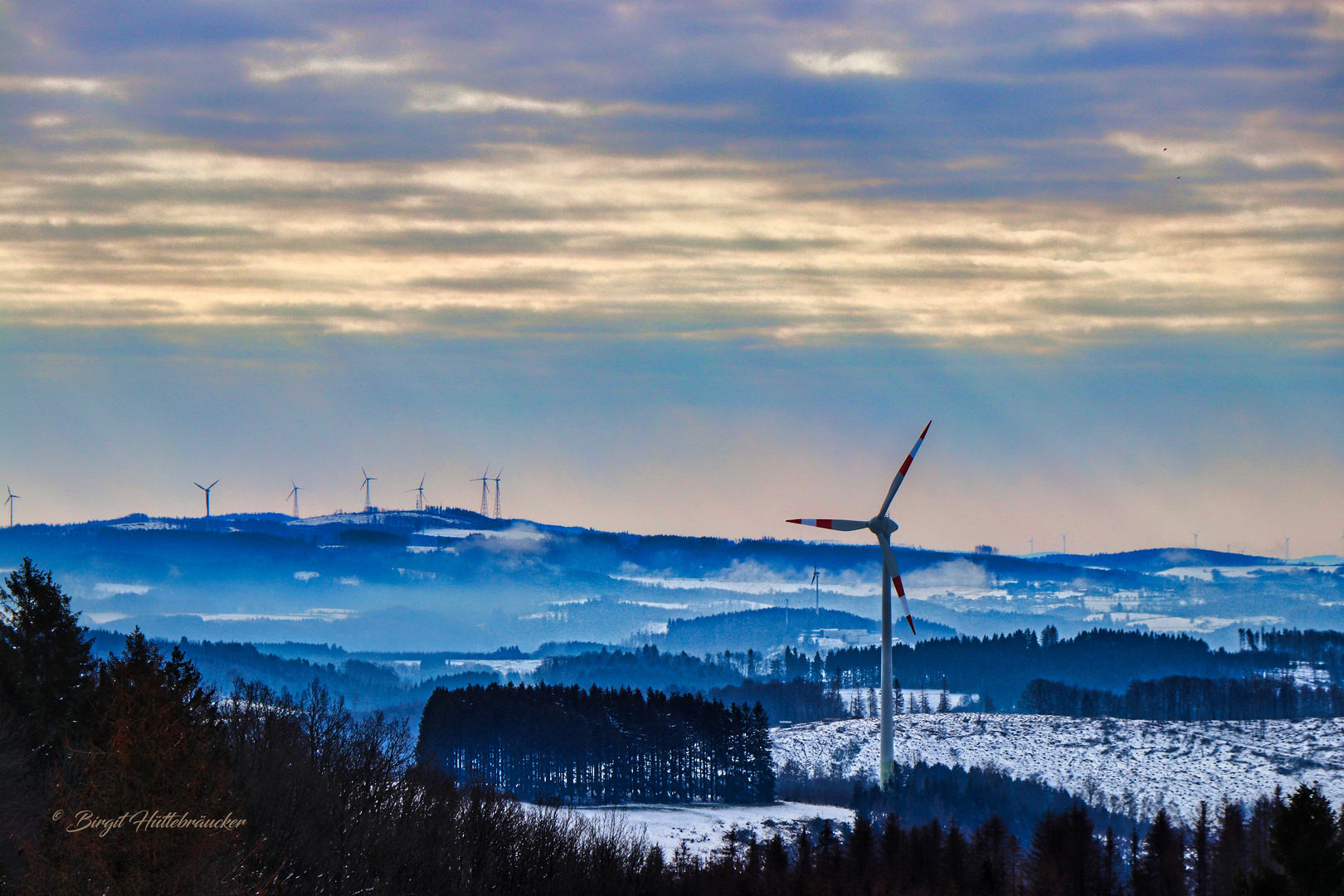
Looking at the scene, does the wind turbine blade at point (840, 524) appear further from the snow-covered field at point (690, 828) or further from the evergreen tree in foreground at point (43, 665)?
the evergreen tree in foreground at point (43, 665)

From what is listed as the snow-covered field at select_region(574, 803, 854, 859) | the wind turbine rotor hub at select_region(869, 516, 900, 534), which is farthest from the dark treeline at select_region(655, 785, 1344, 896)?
the wind turbine rotor hub at select_region(869, 516, 900, 534)

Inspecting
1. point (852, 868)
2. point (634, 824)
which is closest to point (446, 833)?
point (852, 868)

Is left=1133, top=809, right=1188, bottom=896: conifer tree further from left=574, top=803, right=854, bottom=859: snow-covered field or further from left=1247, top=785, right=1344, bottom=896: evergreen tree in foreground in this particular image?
left=1247, top=785, right=1344, bottom=896: evergreen tree in foreground

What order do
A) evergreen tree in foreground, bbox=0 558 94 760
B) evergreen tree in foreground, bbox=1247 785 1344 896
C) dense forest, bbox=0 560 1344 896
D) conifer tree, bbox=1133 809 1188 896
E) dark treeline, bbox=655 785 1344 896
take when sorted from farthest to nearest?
conifer tree, bbox=1133 809 1188 896
dark treeline, bbox=655 785 1344 896
evergreen tree in foreground, bbox=0 558 94 760
evergreen tree in foreground, bbox=1247 785 1344 896
dense forest, bbox=0 560 1344 896

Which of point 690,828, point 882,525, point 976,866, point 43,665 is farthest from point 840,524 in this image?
point 43,665

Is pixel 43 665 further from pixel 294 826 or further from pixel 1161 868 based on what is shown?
pixel 1161 868

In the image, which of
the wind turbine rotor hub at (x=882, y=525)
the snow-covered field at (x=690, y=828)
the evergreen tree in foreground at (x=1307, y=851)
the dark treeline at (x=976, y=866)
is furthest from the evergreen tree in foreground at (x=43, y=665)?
the snow-covered field at (x=690, y=828)

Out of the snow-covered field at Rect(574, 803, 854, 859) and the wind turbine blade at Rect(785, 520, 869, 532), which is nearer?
the wind turbine blade at Rect(785, 520, 869, 532)

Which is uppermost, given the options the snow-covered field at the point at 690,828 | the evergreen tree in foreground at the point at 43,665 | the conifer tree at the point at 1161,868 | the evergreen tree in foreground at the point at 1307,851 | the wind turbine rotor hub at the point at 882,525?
the wind turbine rotor hub at the point at 882,525
